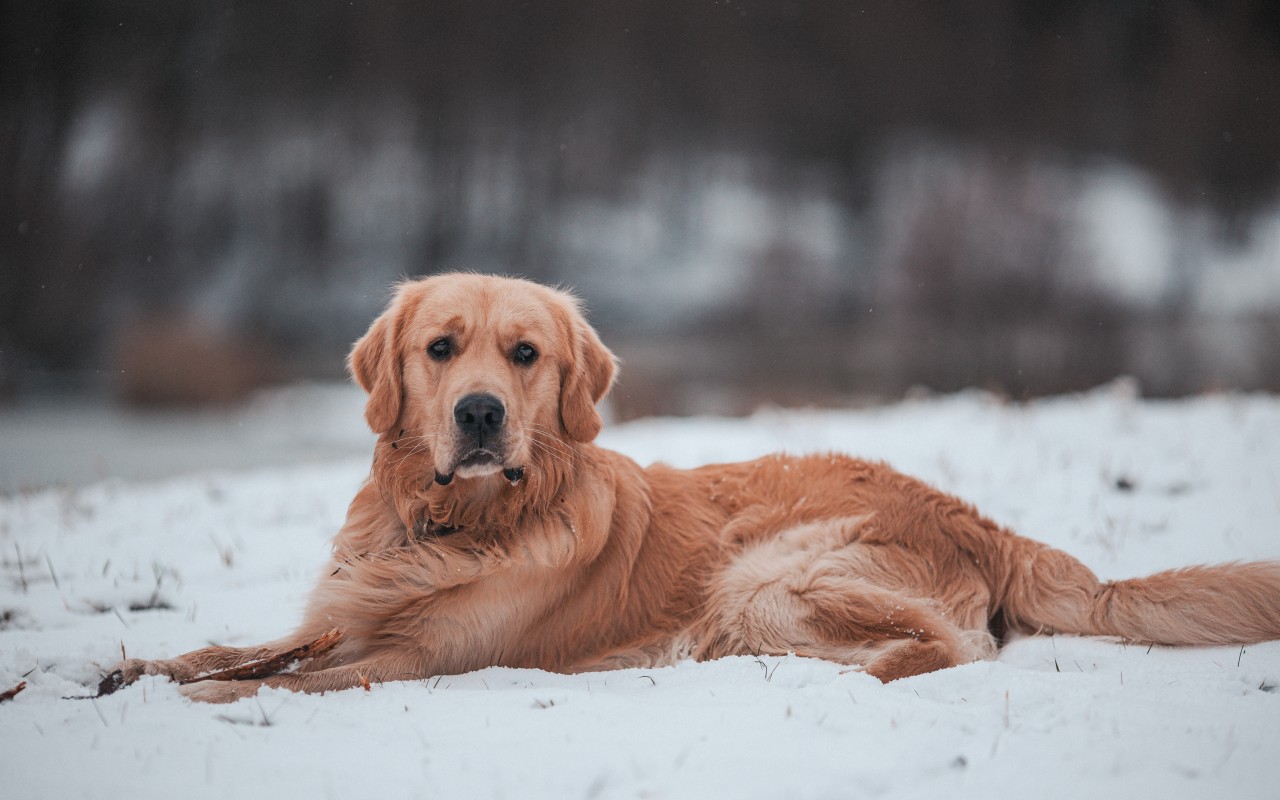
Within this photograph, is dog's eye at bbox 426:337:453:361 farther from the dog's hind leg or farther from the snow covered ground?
the dog's hind leg

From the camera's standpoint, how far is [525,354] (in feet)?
11.2

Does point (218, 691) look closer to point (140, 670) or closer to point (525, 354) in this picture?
point (140, 670)

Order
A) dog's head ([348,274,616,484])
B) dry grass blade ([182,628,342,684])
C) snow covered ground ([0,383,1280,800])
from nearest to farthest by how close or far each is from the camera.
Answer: snow covered ground ([0,383,1280,800]) < dry grass blade ([182,628,342,684]) < dog's head ([348,274,616,484])

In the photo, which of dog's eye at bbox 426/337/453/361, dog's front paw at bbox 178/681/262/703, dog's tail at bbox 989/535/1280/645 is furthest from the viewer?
dog's eye at bbox 426/337/453/361

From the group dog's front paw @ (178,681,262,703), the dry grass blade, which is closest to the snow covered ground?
dog's front paw @ (178,681,262,703)

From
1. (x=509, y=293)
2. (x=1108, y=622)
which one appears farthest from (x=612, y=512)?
(x=1108, y=622)

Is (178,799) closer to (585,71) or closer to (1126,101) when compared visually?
(1126,101)

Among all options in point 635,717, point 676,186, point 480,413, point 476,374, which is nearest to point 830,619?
point 635,717

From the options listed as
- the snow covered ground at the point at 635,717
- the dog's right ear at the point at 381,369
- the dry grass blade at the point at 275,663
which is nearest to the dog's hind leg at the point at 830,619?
the snow covered ground at the point at 635,717

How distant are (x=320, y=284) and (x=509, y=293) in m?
26.2

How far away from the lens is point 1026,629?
3.38 m

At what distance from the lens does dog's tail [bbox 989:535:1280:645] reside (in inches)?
119

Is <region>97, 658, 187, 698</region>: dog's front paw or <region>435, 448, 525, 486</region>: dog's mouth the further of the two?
<region>435, 448, 525, 486</region>: dog's mouth

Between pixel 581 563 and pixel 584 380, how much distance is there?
79 centimetres
